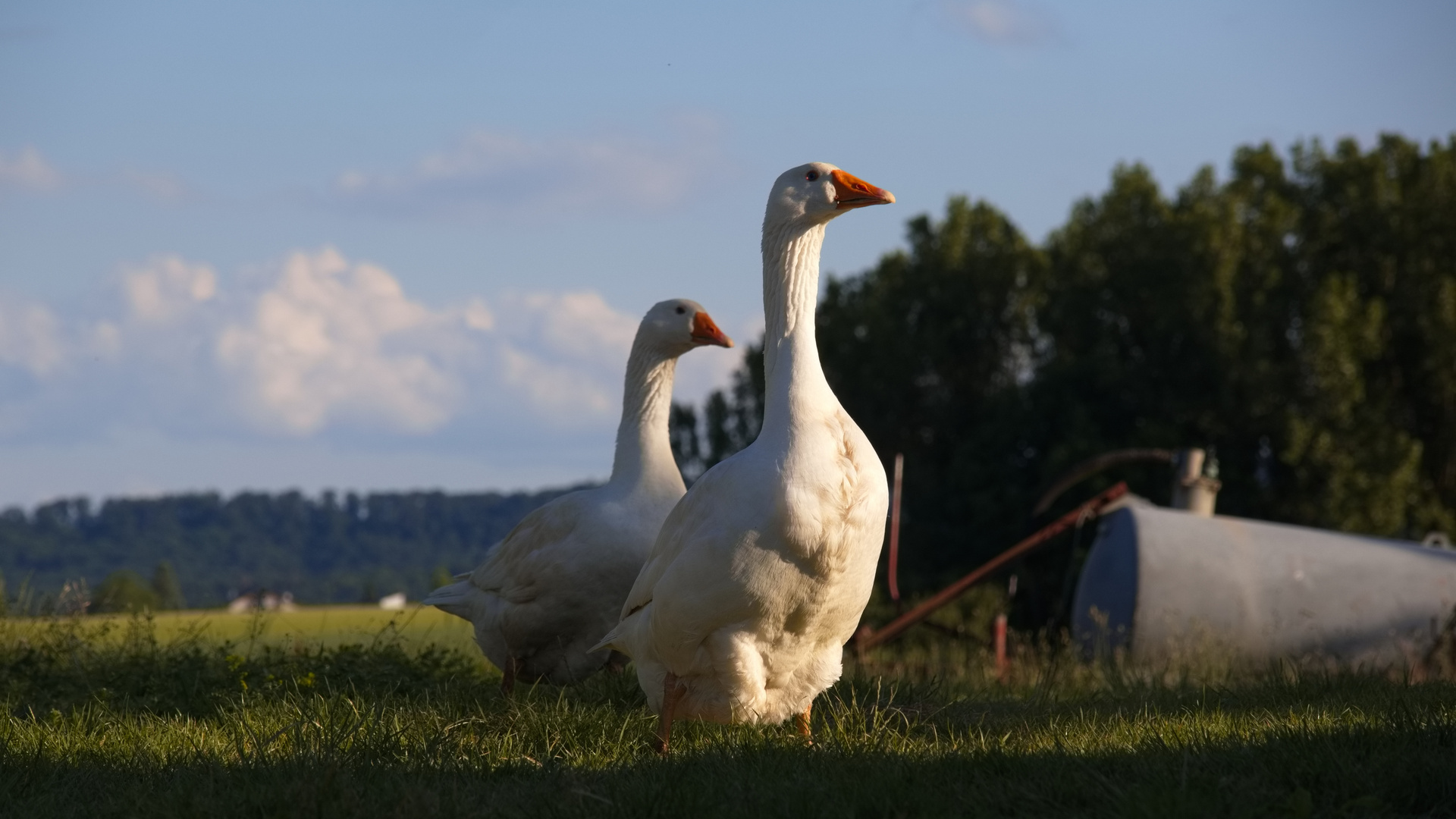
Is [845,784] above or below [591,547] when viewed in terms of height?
below

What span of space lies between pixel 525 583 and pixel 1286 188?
102 feet

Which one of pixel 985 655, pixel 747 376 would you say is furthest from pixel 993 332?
pixel 985 655

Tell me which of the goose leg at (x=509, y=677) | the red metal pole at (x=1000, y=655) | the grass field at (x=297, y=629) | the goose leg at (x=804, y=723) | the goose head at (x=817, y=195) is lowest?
the red metal pole at (x=1000, y=655)

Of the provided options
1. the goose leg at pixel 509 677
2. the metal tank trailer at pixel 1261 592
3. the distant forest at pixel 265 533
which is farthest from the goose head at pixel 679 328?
the distant forest at pixel 265 533

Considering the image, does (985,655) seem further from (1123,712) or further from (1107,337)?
(1107,337)

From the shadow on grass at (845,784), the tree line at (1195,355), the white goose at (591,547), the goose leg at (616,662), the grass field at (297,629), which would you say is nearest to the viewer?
the shadow on grass at (845,784)

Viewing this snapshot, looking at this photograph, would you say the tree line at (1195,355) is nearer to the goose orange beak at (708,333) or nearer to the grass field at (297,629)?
the grass field at (297,629)

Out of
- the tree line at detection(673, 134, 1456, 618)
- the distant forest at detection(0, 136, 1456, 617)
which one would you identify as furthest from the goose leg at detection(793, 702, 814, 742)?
the tree line at detection(673, 134, 1456, 618)

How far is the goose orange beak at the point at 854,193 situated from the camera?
5.82 meters

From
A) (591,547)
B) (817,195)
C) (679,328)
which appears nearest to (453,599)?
(591,547)

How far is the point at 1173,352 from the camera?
3195 centimetres

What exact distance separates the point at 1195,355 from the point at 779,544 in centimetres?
2848

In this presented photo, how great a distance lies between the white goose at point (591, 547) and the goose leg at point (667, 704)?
3.79 feet

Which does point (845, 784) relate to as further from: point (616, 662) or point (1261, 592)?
point (1261, 592)
